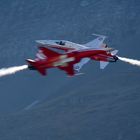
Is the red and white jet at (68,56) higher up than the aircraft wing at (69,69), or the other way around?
the red and white jet at (68,56)

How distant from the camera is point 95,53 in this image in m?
198

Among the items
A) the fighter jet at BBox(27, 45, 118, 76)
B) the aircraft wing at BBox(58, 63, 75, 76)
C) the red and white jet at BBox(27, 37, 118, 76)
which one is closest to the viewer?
the fighter jet at BBox(27, 45, 118, 76)

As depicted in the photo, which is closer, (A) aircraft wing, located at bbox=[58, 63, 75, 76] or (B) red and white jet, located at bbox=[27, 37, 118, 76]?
(B) red and white jet, located at bbox=[27, 37, 118, 76]

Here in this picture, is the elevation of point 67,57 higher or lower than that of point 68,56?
lower

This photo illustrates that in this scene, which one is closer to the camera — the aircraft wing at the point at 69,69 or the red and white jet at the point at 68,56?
the red and white jet at the point at 68,56

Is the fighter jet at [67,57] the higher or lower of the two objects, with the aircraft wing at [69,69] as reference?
higher

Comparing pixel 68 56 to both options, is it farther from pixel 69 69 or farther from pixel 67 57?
pixel 69 69

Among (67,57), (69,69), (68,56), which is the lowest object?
(69,69)

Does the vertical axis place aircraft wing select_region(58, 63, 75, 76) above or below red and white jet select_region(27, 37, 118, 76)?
below

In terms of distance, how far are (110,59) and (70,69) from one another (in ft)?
22.5

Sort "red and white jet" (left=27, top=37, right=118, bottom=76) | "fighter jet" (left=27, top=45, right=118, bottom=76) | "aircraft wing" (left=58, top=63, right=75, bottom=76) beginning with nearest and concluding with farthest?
"fighter jet" (left=27, top=45, right=118, bottom=76), "red and white jet" (left=27, top=37, right=118, bottom=76), "aircraft wing" (left=58, top=63, right=75, bottom=76)

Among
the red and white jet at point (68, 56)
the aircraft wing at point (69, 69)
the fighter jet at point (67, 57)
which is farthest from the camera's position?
the aircraft wing at point (69, 69)

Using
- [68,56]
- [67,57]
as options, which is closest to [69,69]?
[67,57]

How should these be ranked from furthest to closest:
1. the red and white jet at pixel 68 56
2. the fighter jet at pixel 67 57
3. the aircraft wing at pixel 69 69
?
the aircraft wing at pixel 69 69 → the red and white jet at pixel 68 56 → the fighter jet at pixel 67 57
